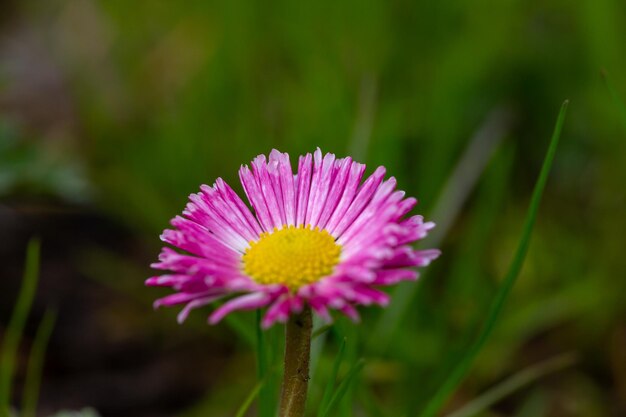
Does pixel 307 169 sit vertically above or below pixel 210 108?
below

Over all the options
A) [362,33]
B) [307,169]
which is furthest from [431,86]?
[307,169]

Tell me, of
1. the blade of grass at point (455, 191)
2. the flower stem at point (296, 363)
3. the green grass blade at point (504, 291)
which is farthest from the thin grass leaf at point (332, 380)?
the blade of grass at point (455, 191)

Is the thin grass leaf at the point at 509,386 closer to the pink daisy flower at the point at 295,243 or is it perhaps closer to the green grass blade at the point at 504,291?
the green grass blade at the point at 504,291

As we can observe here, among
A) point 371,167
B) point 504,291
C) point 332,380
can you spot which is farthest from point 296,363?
point 371,167

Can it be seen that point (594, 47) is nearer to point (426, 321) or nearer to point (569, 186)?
point (569, 186)

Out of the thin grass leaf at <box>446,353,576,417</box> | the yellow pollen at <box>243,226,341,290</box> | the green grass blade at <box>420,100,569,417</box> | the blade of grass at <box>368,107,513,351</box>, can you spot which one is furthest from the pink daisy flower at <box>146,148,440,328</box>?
the blade of grass at <box>368,107,513,351</box>

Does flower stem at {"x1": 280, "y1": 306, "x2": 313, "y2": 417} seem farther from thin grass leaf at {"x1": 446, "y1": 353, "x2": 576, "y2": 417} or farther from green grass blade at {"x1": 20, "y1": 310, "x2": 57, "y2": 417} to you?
green grass blade at {"x1": 20, "y1": 310, "x2": 57, "y2": 417}
